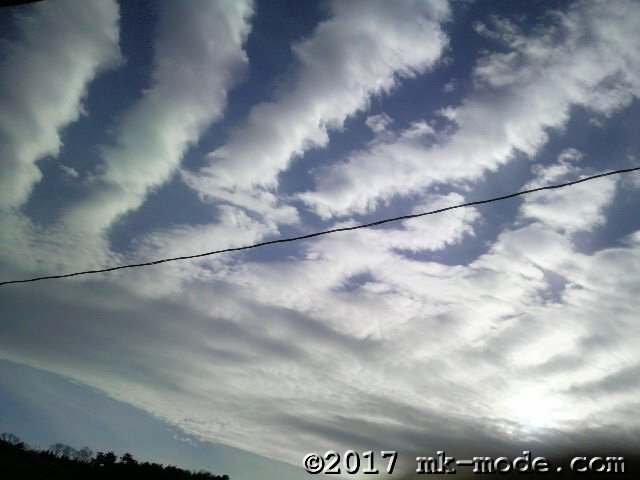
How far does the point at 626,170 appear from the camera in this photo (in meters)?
4.14

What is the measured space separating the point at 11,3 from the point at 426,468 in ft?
40.7

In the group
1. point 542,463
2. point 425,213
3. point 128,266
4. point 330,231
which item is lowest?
point 542,463

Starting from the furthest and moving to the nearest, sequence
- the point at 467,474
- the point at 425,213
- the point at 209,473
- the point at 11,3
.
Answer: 1. the point at 209,473
2. the point at 467,474
3. the point at 425,213
4. the point at 11,3

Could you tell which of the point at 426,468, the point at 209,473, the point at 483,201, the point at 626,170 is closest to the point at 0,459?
the point at 209,473

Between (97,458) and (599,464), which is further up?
(599,464)

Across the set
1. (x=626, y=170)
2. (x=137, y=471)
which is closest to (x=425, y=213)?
(x=626, y=170)

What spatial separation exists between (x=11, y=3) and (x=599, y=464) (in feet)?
40.6

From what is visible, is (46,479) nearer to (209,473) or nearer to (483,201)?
(209,473)

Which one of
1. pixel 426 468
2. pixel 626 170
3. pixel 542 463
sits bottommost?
pixel 426 468

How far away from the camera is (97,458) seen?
18.0m

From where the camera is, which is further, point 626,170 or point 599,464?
point 599,464

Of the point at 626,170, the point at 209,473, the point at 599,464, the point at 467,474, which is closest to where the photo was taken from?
the point at 626,170

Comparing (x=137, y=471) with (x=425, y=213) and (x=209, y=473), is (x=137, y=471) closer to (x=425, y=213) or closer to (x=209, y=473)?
(x=209, y=473)

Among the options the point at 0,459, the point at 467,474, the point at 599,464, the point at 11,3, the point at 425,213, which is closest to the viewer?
the point at 11,3
